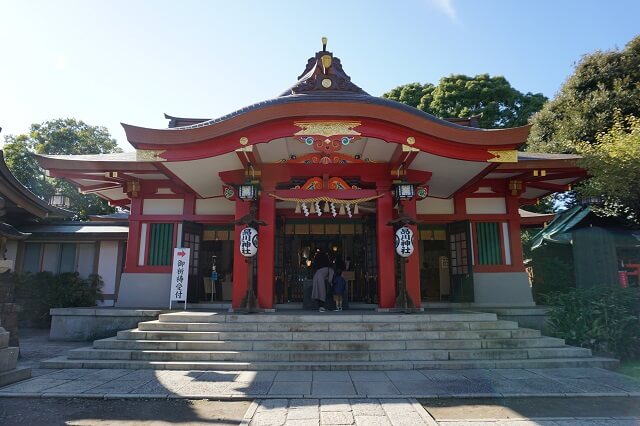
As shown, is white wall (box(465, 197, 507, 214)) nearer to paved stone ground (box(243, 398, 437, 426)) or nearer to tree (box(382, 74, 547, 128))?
paved stone ground (box(243, 398, 437, 426))

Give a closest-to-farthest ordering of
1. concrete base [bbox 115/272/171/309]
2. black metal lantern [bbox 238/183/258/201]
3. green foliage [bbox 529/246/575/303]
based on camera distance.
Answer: black metal lantern [bbox 238/183/258/201]
concrete base [bbox 115/272/171/309]
green foliage [bbox 529/246/575/303]

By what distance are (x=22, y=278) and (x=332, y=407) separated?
1194 cm

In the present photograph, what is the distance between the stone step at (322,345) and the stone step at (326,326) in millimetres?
395

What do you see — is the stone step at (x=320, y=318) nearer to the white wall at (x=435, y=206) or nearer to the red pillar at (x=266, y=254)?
the red pillar at (x=266, y=254)

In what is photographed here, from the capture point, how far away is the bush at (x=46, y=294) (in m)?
11.8

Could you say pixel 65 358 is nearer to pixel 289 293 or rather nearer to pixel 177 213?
pixel 177 213

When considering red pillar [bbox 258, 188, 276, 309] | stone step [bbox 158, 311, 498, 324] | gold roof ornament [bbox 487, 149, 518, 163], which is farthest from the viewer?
red pillar [bbox 258, 188, 276, 309]

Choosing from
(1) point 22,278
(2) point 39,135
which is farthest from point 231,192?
(2) point 39,135

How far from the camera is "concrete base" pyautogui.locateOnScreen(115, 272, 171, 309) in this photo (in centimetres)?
1025

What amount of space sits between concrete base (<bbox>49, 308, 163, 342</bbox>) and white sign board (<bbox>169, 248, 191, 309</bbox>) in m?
0.65

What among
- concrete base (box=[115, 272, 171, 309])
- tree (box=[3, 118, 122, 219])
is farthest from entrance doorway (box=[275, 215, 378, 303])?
tree (box=[3, 118, 122, 219])

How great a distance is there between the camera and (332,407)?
15.2 feet

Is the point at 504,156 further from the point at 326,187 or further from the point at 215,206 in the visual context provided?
the point at 215,206

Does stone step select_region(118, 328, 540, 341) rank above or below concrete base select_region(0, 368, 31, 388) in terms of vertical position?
above
